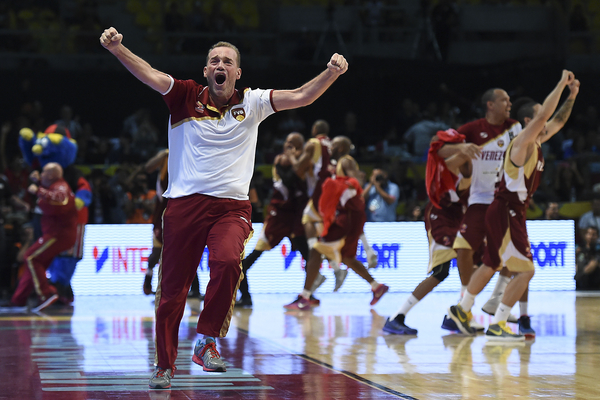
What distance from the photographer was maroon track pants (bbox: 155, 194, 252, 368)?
4.70 metres

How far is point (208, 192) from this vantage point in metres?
4.75

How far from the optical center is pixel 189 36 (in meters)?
17.5

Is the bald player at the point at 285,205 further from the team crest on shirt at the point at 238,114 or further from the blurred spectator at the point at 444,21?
the blurred spectator at the point at 444,21

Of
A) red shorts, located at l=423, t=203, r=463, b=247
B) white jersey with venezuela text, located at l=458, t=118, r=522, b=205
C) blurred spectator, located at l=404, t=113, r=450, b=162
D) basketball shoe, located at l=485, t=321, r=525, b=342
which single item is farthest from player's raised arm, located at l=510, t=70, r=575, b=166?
blurred spectator, located at l=404, t=113, r=450, b=162

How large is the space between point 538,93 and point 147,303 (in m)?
11.6

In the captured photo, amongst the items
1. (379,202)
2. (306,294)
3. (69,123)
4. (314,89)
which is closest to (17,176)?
(69,123)

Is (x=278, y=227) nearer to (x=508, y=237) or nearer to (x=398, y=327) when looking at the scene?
(x=398, y=327)

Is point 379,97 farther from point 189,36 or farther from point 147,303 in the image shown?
point 147,303

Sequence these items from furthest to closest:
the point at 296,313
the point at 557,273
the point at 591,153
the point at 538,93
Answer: the point at 538,93, the point at 591,153, the point at 557,273, the point at 296,313

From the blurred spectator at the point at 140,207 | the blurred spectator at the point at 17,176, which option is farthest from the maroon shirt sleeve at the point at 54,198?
the blurred spectator at the point at 17,176

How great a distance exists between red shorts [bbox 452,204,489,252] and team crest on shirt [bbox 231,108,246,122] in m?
3.31

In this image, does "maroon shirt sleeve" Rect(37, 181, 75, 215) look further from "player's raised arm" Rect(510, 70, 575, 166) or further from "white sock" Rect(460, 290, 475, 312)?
"player's raised arm" Rect(510, 70, 575, 166)

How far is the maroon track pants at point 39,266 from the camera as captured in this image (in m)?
9.81

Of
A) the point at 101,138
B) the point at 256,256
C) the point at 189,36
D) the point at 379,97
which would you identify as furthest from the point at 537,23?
the point at 256,256
